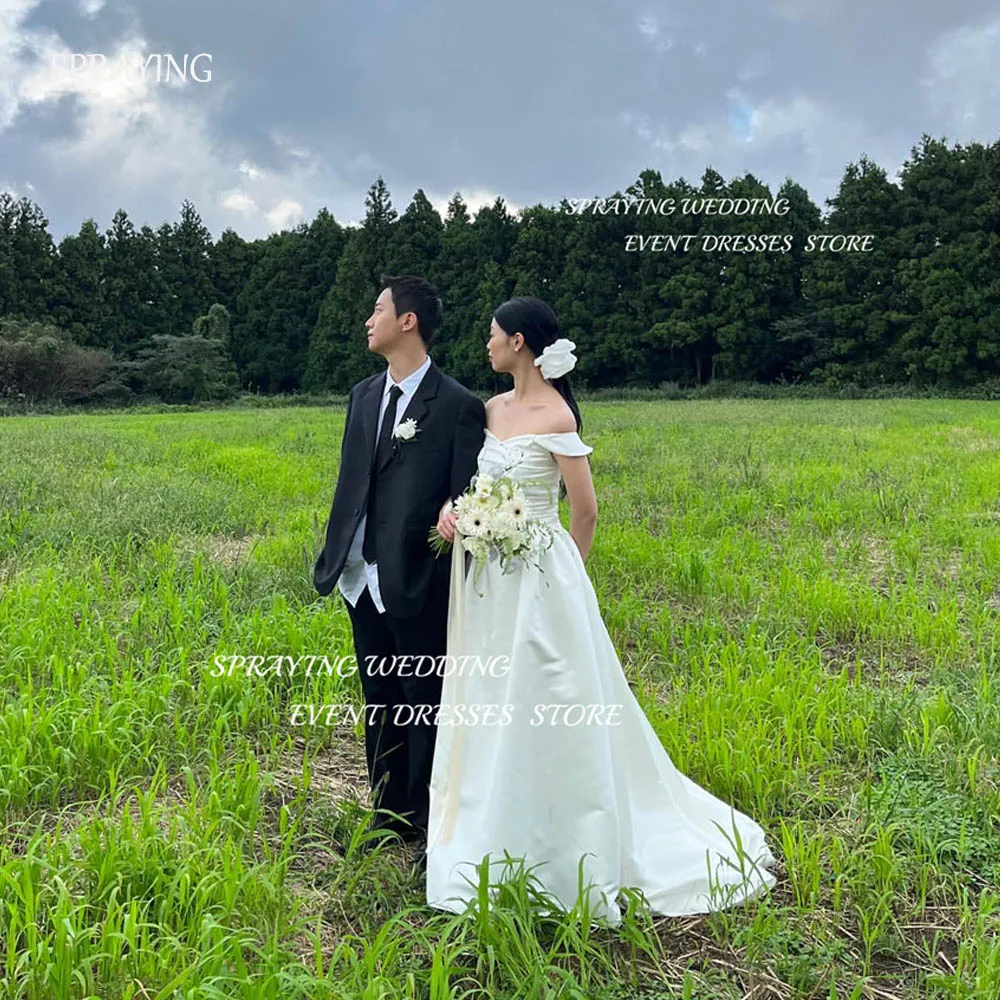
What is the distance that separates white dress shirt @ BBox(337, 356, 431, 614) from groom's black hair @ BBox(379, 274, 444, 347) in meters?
0.11

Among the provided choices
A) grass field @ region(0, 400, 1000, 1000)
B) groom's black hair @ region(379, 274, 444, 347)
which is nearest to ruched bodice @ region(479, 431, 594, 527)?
groom's black hair @ region(379, 274, 444, 347)

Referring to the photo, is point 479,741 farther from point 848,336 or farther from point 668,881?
point 848,336

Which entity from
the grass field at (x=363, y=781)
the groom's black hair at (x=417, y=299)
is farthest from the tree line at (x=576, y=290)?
the groom's black hair at (x=417, y=299)

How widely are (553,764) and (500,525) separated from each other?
717mm

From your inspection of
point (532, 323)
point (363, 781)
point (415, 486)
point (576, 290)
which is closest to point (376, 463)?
point (415, 486)

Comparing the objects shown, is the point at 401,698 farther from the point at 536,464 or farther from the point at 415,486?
the point at 536,464

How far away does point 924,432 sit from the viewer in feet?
48.7

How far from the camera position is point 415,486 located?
2.62 metres

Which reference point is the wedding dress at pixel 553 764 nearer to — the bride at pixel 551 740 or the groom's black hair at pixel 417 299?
the bride at pixel 551 740

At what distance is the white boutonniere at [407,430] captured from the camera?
259 cm

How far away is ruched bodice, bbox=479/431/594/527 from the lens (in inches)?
98.2

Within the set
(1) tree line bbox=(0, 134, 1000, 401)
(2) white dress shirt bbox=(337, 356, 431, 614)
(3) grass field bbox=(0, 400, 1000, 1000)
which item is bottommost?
(3) grass field bbox=(0, 400, 1000, 1000)

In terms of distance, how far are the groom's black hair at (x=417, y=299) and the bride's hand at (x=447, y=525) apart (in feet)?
2.00

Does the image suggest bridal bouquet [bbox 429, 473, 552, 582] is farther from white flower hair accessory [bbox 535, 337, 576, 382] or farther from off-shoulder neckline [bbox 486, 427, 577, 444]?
white flower hair accessory [bbox 535, 337, 576, 382]
